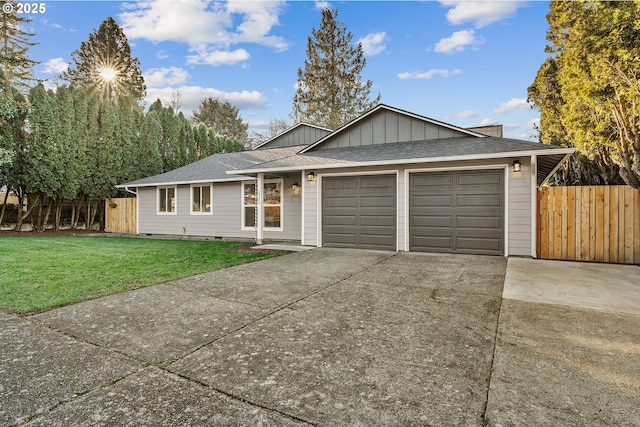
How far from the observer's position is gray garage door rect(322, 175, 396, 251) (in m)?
8.21

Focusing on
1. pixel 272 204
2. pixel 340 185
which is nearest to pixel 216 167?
pixel 272 204

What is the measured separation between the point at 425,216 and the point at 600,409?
20.4 ft

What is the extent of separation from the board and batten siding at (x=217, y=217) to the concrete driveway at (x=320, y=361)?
621cm

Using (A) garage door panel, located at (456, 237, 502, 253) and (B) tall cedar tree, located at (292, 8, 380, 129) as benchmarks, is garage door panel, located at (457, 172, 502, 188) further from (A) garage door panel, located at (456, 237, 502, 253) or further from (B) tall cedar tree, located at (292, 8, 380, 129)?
(B) tall cedar tree, located at (292, 8, 380, 129)

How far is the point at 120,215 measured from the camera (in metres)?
14.7

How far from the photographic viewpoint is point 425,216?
7820mm

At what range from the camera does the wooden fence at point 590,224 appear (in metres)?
6.39

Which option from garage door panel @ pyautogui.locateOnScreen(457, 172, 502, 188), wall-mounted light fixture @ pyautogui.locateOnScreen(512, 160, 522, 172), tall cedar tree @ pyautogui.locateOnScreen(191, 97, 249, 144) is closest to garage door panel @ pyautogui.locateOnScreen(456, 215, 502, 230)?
garage door panel @ pyautogui.locateOnScreen(457, 172, 502, 188)

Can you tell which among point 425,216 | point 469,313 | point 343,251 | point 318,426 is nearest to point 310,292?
point 469,313

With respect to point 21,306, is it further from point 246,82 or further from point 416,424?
point 246,82

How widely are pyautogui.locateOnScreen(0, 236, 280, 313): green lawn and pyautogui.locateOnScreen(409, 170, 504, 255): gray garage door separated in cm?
384

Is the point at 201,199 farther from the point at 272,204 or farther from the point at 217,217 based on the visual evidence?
the point at 272,204

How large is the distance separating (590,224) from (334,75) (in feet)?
69.8

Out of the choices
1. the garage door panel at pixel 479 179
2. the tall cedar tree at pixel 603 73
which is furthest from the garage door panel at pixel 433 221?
the tall cedar tree at pixel 603 73
